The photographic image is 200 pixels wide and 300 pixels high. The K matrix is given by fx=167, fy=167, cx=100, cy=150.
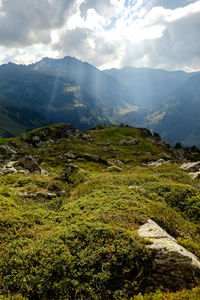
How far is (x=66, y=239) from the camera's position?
12.6 metres

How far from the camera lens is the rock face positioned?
10.1 meters

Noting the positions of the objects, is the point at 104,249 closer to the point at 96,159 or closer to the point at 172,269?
the point at 172,269

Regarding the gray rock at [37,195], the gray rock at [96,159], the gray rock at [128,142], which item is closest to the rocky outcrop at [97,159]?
the gray rock at [96,159]

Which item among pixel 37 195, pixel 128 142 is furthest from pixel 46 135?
pixel 37 195

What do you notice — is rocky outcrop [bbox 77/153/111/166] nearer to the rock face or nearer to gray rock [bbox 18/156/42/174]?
gray rock [bbox 18/156/42/174]

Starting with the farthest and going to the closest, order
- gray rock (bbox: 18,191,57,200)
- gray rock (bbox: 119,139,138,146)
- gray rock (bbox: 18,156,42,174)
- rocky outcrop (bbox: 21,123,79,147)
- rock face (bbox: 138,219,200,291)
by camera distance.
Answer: gray rock (bbox: 119,139,138,146)
rocky outcrop (bbox: 21,123,79,147)
gray rock (bbox: 18,156,42,174)
gray rock (bbox: 18,191,57,200)
rock face (bbox: 138,219,200,291)

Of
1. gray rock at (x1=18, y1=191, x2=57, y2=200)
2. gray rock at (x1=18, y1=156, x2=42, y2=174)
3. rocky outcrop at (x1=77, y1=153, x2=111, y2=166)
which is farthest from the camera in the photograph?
rocky outcrop at (x1=77, y1=153, x2=111, y2=166)

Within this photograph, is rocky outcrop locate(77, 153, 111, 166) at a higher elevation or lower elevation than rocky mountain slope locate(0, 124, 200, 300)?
lower

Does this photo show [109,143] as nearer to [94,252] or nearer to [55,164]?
[55,164]

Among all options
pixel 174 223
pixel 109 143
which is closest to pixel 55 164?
pixel 174 223

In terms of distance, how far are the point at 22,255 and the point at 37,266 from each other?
1.58m

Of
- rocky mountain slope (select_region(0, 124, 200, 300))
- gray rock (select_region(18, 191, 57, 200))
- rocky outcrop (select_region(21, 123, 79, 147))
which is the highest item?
rocky mountain slope (select_region(0, 124, 200, 300))

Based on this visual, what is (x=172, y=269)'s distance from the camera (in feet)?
34.3

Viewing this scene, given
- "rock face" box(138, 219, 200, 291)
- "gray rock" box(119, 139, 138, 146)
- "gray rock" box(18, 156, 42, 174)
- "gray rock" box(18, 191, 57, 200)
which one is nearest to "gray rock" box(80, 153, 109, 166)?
"gray rock" box(18, 156, 42, 174)
